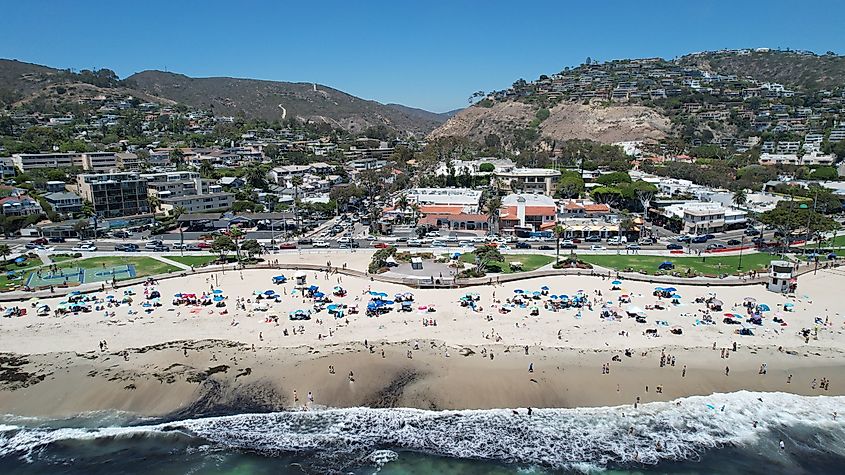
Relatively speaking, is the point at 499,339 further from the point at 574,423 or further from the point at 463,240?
the point at 463,240

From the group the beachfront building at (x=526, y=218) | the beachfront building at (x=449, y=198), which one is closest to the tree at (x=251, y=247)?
the beachfront building at (x=449, y=198)

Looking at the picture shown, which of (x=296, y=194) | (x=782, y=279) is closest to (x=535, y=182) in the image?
(x=296, y=194)

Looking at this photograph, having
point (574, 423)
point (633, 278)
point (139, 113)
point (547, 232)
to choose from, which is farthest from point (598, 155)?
point (139, 113)

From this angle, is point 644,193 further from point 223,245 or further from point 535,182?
point 223,245

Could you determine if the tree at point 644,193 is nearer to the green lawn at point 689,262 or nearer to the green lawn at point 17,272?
the green lawn at point 689,262

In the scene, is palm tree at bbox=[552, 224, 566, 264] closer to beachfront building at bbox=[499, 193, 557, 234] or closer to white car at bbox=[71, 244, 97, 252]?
beachfront building at bbox=[499, 193, 557, 234]
